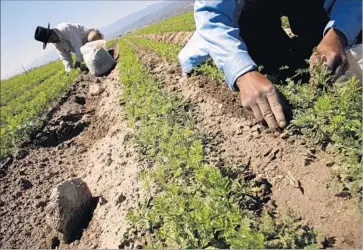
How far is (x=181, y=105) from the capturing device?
11.6 ft

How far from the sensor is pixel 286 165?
221cm

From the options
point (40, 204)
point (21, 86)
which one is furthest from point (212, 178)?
point (21, 86)

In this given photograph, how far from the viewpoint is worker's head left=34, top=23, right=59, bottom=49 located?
8.42 m

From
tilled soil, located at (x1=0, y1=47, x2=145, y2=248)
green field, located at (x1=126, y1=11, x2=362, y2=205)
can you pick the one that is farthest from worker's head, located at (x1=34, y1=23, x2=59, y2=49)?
green field, located at (x1=126, y1=11, x2=362, y2=205)

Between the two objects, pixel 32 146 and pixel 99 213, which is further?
pixel 32 146

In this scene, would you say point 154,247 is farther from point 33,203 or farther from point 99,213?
point 33,203

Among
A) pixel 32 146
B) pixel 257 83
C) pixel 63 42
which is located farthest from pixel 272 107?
pixel 63 42

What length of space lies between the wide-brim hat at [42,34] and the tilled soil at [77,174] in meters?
3.09

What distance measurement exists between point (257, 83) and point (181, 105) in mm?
1486

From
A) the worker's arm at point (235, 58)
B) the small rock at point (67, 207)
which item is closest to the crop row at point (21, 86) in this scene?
the small rock at point (67, 207)

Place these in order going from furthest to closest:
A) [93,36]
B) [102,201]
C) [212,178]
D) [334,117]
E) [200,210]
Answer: [93,36] → [102,201] → [334,117] → [212,178] → [200,210]

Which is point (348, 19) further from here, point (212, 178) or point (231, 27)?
point (212, 178)

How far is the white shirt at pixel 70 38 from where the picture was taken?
957 centimetres

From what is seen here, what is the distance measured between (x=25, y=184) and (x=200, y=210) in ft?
8.87
